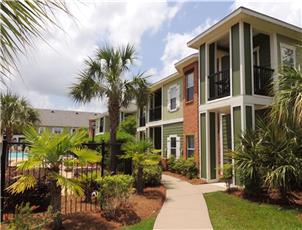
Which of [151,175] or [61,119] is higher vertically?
[61,119]

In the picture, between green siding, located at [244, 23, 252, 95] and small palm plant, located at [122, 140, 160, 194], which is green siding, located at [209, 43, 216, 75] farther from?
small palm plant, located at [122, 140, 160, 194]

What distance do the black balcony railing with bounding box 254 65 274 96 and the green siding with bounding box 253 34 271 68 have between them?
0.52 metres

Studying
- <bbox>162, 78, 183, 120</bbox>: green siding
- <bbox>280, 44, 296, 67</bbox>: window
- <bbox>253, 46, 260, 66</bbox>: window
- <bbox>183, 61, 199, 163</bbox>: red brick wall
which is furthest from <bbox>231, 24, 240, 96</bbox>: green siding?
<bbox>162, 78, 183, 120</bbox>: green siding

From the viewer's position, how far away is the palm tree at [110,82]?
1341cm

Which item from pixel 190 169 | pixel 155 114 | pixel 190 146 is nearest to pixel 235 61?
pixel 190 169

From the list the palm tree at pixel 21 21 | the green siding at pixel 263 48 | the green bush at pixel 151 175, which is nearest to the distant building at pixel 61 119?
the green bush at pixel 151 175

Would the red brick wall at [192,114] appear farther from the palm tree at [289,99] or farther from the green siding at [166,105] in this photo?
the palm tree at [289,99]

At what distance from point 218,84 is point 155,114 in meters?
10.2

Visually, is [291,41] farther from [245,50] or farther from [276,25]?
[245,50]

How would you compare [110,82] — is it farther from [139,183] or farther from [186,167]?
[186,167]

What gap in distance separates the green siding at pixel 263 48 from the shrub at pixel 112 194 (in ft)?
32.1

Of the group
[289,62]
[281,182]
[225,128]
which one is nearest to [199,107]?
[225,128]

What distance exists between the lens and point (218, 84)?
49.5ft

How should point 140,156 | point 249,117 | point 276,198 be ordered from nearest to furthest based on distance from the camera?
point 276,198
point 140,156
point 249,117
